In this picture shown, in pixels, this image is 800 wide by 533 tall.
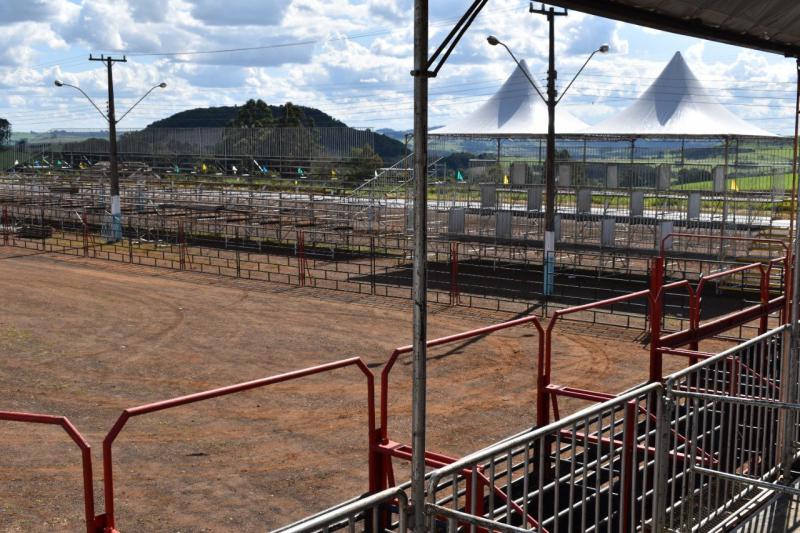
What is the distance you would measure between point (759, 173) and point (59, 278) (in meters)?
21.6

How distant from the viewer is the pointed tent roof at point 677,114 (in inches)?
1051

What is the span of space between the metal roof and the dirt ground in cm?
586

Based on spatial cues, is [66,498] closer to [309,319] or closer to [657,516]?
[657,516]

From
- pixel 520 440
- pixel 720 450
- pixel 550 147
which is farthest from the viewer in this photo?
pixel 550 147

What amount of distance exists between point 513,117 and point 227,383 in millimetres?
19751

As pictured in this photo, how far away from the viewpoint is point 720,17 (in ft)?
20.8

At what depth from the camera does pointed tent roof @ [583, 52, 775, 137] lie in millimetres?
26688

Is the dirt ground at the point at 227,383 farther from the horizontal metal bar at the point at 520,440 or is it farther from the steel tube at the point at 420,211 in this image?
the steel tube at the point at 420,211

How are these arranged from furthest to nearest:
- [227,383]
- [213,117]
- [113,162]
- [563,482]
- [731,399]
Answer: [213,117] → [113,162] → [227,383] → [563,482] → [731,399]

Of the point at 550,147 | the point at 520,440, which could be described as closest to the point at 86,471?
the point at 520,440

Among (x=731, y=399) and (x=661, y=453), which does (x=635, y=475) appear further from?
(x=731, y=399)

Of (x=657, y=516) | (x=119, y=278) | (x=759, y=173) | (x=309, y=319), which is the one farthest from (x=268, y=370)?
(x=759, y=173)

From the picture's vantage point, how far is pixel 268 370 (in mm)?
15750

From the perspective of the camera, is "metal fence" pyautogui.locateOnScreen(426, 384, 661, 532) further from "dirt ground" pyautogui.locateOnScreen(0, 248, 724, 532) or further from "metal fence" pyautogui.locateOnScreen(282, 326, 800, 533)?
"dirt ground" pyautogui.locateOnScreen(0, 248, 724, 532)
